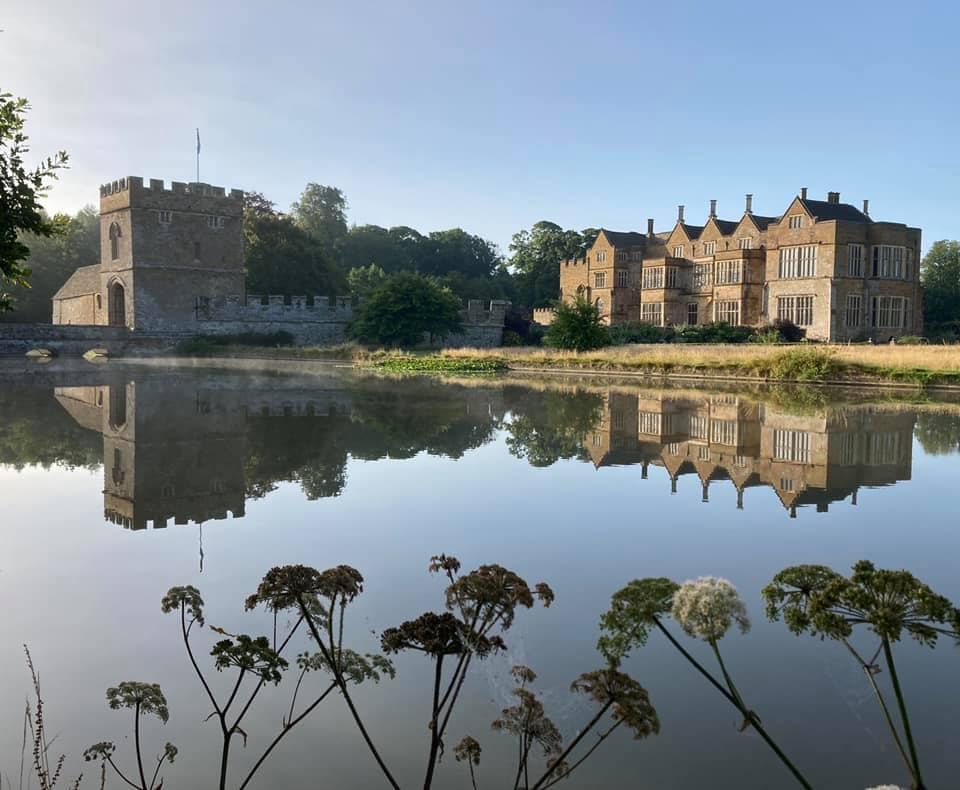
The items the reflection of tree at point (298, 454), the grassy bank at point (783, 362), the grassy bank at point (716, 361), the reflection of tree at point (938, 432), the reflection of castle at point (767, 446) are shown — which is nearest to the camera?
the reflection of tree at point (298, 454)

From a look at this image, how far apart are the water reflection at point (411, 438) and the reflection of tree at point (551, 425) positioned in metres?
0.04

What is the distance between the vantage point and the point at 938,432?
15266 millimetres

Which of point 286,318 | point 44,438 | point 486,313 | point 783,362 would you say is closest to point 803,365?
point 783,362

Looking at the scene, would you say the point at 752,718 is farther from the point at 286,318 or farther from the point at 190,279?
the point at 190,279

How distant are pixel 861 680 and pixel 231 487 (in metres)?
7.27

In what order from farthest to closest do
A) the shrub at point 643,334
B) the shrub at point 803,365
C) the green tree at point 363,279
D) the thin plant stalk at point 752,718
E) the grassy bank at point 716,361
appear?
the green tree at point 363,279 → the shrub at point 643,334 → the shrub at point 803,365 → the grassy bank at point 716,361 → the thin plant stalk at point 752,718

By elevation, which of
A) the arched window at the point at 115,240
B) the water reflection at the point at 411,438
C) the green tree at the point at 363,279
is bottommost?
the water reflection at the point at 411,438

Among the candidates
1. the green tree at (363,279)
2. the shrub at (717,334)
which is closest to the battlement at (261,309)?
the green tree at (363,279)

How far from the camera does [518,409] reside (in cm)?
1950

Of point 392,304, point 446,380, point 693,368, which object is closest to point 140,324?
point 392,304

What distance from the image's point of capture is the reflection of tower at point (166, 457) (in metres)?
8.42

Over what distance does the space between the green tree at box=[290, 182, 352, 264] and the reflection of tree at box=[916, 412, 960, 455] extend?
239 feet

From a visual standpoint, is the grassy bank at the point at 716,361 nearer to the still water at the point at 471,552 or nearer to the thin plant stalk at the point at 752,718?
the still water at the point at 471,552

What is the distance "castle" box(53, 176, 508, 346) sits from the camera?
51.5m
